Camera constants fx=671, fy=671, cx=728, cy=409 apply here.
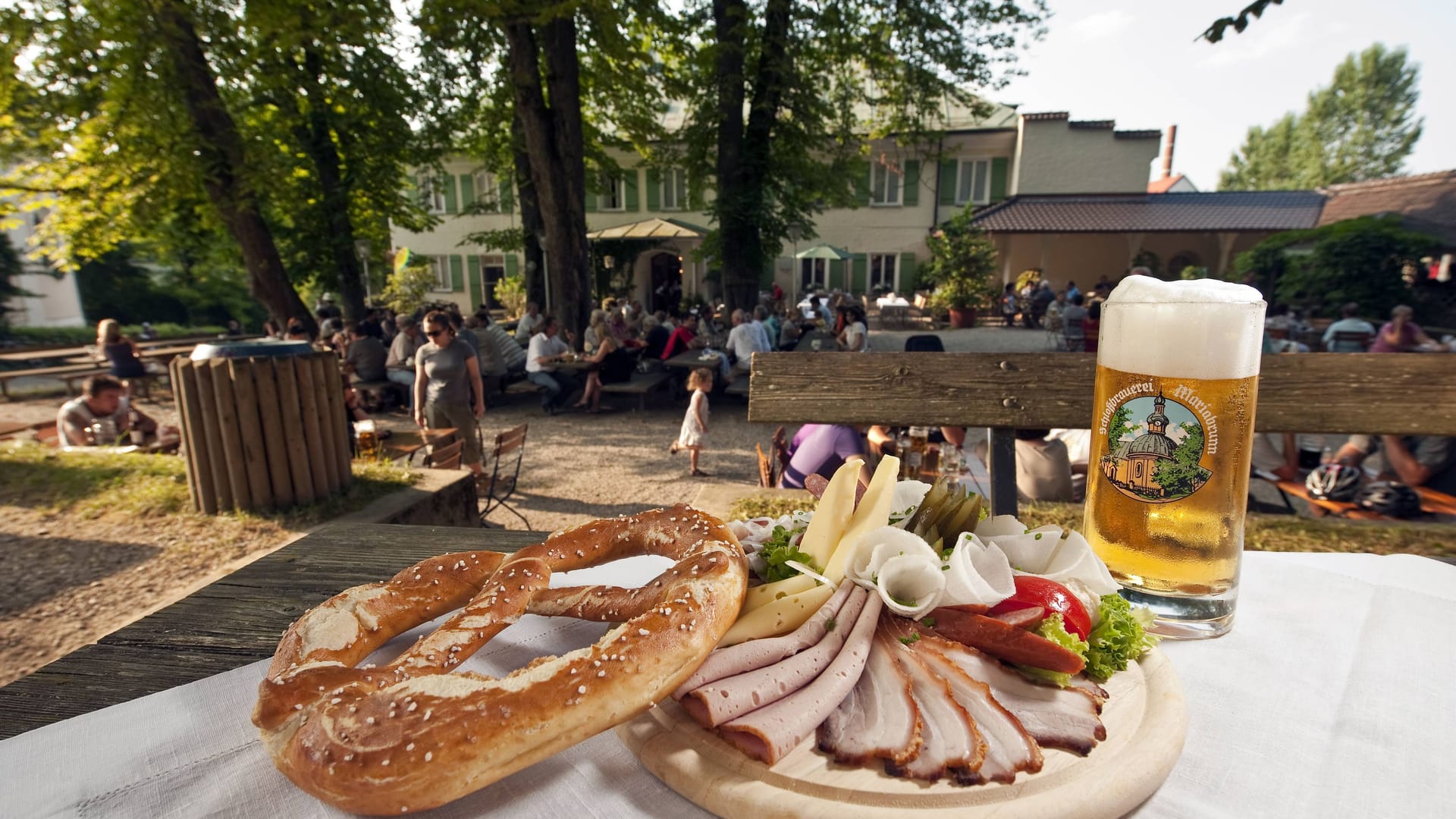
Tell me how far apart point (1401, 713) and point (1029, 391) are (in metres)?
1.38

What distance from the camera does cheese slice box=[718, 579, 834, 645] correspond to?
1.02 meters

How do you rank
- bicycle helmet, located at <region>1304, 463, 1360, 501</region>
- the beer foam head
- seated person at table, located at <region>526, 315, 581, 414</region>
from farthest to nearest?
1. seated person at table, located at <region>526, 315, 581, 414</region>
2. bicycle helmet, located at <region>1304, 463, 1360, 501</region>
3. the beer foam head

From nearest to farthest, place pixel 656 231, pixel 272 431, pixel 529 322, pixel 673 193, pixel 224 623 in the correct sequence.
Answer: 1. pixel 224 623
2. pixel 272 431
3. pixel 529 322
4. pixel 656 231
5. pixel 673 193

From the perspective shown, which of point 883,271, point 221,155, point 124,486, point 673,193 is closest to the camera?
point 124,486

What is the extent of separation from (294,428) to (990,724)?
16.6 ft

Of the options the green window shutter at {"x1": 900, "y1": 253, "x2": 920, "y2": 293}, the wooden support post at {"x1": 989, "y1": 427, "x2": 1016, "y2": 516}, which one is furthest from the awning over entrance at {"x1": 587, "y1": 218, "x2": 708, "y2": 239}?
the wooden support post at {"x1": 989, "y1": 427, "x2": 1016, "y2": 516}

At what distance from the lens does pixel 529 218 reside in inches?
561

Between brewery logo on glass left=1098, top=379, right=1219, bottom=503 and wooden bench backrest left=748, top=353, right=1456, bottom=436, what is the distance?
1090mm

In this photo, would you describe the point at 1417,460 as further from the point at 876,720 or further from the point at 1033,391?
the point at 876,720

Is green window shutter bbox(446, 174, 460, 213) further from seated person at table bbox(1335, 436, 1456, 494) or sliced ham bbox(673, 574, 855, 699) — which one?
sliced ham bbox(673, 574, 855, 699)

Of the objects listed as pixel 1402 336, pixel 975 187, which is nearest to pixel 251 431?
pixel 1402 336

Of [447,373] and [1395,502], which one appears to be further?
[447,373]

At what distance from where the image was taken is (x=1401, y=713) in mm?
979

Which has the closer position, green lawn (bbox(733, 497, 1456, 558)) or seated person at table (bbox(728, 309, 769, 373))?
green lawn (bbox(733, 497, 1456, 558))
